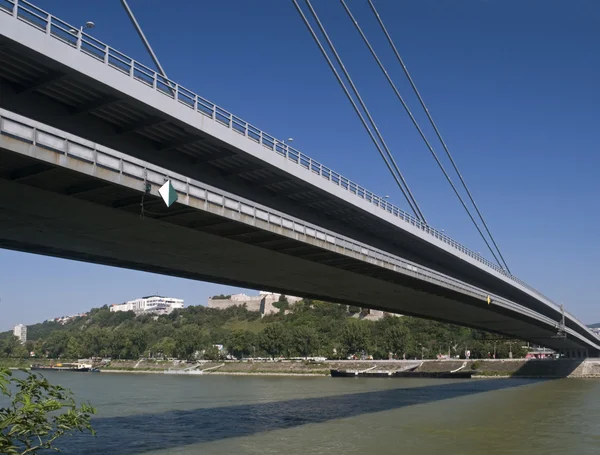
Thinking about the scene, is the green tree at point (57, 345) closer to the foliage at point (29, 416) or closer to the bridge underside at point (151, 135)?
the bridge underside at point (151, 135)

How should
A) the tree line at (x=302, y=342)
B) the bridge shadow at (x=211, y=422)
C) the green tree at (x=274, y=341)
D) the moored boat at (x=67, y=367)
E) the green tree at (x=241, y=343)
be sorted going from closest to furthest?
the bridge shadow at (x=211, y=422), the tree line at (x=302, y=342), the green tree at (x=274, y=341), the moored boat at (x=67, y=367), the green tree at (x=241, y=343)

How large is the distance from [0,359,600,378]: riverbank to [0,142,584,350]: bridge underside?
4010cm

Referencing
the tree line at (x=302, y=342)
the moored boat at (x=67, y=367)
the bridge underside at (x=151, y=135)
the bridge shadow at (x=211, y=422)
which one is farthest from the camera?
the moored boat at (x=67, y=367)

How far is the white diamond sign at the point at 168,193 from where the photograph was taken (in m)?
15.6

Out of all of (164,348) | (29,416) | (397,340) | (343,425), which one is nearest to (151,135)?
(29,416)

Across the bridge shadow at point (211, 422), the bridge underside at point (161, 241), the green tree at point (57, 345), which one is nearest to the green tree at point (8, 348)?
the green tree at point (57, 345)

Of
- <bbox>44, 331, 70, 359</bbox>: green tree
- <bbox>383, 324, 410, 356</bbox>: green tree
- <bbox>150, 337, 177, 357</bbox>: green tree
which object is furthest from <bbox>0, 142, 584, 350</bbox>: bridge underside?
<bbox>44, 331, 70, 359</bbox>: green tree

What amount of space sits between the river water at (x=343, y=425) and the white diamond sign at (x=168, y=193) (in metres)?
9.42

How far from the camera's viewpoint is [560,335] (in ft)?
196

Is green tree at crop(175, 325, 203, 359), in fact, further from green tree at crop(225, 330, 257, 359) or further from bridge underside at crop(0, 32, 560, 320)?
bridge underside at crop(0, 32, 560, 320)

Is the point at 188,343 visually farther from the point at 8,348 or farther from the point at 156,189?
the point at 156,189

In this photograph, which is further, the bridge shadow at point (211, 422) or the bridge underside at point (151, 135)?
the bridge shadow at point (211, 422)

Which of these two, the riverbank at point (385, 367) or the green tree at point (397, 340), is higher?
the green tree at point (397, 340)

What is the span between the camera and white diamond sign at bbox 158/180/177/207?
15.6m
